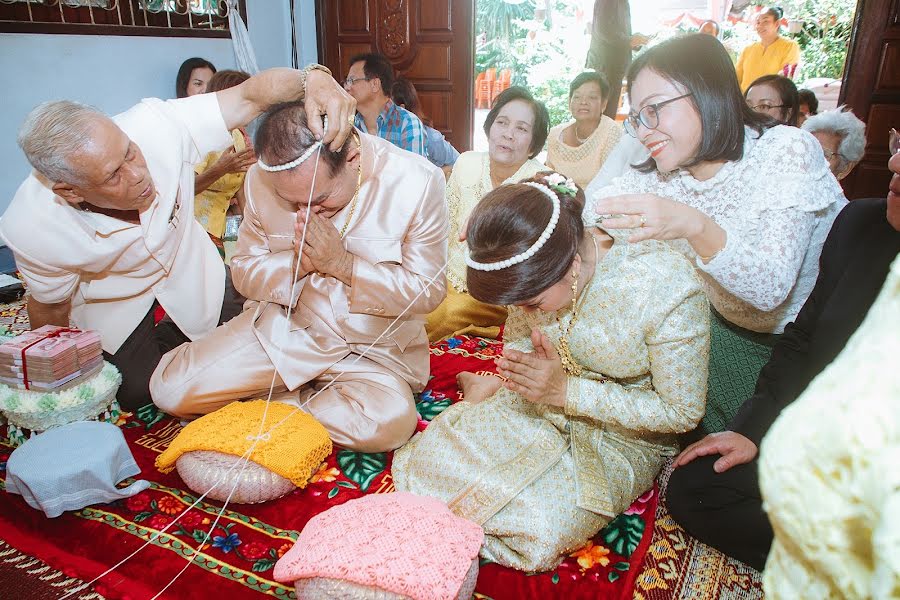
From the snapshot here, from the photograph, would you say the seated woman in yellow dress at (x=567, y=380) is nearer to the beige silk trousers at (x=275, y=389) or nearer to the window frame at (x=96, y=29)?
the beige silk trousers at (x=275, y=389)

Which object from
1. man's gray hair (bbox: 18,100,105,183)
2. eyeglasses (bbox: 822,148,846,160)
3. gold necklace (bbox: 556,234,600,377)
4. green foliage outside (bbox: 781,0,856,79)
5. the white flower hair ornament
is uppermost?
green foliage outside (bbox: 781,0,856,79)

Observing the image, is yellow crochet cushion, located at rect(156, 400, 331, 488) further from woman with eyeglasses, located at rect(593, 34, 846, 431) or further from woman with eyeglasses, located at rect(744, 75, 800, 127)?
woman with eyeglasses, located at rect(744, 75, 800, 127)

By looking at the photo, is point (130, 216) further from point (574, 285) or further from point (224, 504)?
point (574, 285)

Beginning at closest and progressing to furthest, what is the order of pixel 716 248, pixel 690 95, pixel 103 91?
1. pixel 716 248
2. pixel 690 95
3. pixel 103 91

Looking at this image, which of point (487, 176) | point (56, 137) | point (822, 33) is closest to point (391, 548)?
point (56, 137)

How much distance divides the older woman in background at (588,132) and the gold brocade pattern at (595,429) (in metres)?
2.87

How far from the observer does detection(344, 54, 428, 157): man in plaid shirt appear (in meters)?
4.75

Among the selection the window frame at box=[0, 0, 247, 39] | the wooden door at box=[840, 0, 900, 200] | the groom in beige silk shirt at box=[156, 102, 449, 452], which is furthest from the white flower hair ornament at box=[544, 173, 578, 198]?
the wooden door at box=[840, 0, 900, 200]

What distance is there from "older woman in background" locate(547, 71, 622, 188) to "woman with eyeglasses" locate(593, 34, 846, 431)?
2.44m

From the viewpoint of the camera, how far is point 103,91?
5117 millimetres

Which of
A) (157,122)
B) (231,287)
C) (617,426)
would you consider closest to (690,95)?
(617,426)

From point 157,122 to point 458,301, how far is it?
1.64 meters

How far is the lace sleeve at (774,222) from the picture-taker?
1.91 m

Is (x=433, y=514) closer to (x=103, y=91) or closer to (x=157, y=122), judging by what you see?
(x=157, y=122)
